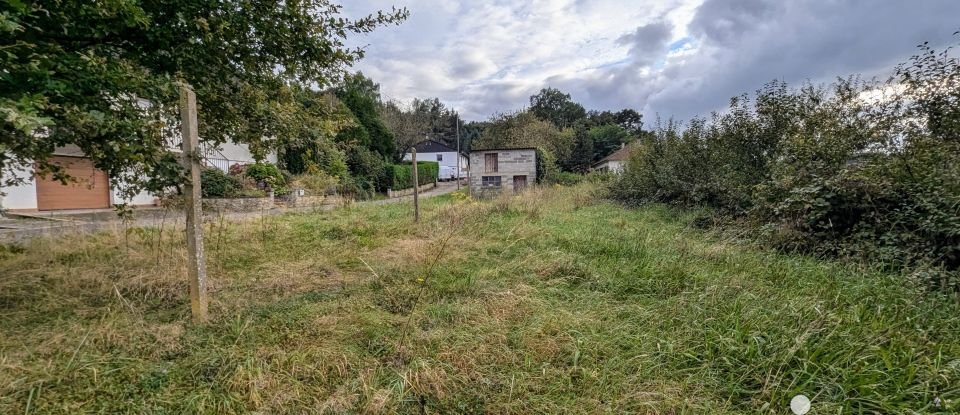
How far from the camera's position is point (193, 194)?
3.12 meters

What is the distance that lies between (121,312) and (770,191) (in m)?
8.88

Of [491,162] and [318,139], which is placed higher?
[491,162]

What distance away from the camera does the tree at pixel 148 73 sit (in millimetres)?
2604

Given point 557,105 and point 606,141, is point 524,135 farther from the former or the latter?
point 557,105

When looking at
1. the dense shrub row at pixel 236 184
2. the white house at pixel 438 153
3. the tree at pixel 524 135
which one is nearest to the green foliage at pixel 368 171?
the dense shrub row at pixel 236 184

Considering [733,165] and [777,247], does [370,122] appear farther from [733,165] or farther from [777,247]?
[777,247]

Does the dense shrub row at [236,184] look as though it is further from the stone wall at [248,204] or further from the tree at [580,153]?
the tree at [580,153]

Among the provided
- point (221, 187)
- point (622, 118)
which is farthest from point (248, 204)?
point (622, 118)

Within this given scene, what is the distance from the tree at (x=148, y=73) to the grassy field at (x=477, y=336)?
4.10ft

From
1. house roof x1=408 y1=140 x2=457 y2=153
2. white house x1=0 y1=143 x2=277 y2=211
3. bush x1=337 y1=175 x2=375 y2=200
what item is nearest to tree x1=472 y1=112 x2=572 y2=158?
house roof x1=408 y1=140 x2=457 y2=153

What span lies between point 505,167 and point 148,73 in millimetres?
24413

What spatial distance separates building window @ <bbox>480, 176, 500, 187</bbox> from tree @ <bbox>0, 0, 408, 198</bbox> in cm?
2250

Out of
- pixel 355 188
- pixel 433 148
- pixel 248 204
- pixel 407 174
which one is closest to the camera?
pixel 248 204

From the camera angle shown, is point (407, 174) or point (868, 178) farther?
point (407, 174)
